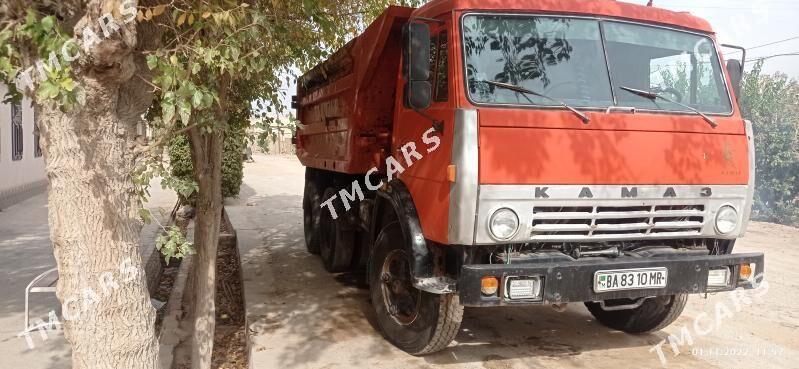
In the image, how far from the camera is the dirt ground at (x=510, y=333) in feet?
13.0

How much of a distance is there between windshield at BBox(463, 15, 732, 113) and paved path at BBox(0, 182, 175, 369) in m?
2.42

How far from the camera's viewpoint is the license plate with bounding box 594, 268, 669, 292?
339 centimetres

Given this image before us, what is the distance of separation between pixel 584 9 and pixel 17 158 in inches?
547

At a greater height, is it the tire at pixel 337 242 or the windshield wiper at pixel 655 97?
the windshield wiper at pixel 655 97

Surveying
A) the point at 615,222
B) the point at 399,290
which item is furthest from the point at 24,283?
the point at 615,222

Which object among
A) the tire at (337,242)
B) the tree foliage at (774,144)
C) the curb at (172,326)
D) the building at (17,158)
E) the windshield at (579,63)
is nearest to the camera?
the windshield at (579,63)

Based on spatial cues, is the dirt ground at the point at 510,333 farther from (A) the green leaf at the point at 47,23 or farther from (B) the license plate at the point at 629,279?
(A) the green leaf at the point at 47,23

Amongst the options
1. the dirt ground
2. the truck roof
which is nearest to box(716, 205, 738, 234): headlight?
the dirt ground

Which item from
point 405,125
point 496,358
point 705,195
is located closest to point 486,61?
point 405,125

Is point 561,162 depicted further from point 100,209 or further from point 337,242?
point 337,242

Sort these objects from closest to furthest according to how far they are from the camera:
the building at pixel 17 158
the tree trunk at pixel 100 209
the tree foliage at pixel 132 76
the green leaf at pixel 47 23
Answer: the green leaf at pixel 47 23
the tree foliage at pixel 132 76
the tree trunk at pixel 100 209
the building at pixel 17 158

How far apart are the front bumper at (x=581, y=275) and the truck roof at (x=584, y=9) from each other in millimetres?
1613

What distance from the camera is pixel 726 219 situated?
3.71 m

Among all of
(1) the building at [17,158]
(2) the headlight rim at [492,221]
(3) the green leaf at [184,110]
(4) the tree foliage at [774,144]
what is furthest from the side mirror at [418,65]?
(4) the tree foliage at [774,144]
